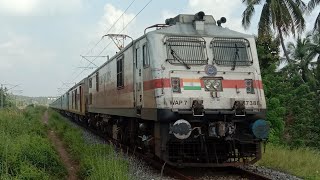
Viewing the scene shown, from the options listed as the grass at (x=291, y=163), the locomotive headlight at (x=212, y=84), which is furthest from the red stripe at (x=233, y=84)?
the grass at (x=291, y=163)

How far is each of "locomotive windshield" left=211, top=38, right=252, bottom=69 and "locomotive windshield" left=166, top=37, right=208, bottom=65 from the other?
280mm

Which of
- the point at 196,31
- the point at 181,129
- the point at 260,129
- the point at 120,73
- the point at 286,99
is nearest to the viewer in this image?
the point at 181,129

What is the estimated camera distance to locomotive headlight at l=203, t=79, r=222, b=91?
29.5 ft

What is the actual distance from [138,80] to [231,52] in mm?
2292

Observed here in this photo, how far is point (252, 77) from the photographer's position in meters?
9.34

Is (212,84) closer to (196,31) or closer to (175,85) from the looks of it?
(175,85)

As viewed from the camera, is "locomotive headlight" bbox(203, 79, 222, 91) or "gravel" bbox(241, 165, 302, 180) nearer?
"gravel" bbox(241, 165, 302, 180)

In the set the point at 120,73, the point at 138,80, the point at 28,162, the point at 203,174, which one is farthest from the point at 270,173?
the point at 120,73

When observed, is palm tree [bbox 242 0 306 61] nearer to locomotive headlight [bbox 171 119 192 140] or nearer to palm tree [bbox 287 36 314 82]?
palm tree [bbox 287 36 314 82]

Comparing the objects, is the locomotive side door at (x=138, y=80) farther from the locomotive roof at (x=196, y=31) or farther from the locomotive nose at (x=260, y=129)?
the locomotive nose at (x=260, y=129)

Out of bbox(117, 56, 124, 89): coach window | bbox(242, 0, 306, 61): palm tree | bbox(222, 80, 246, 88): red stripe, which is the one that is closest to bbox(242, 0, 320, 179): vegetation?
bbox(242, 0, 306, 61): palm tree

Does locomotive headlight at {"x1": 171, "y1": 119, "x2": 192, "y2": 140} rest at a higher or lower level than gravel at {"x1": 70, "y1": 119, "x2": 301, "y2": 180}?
higher

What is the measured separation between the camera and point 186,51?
30.5 ft

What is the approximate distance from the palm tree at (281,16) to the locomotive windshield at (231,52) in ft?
68.8
